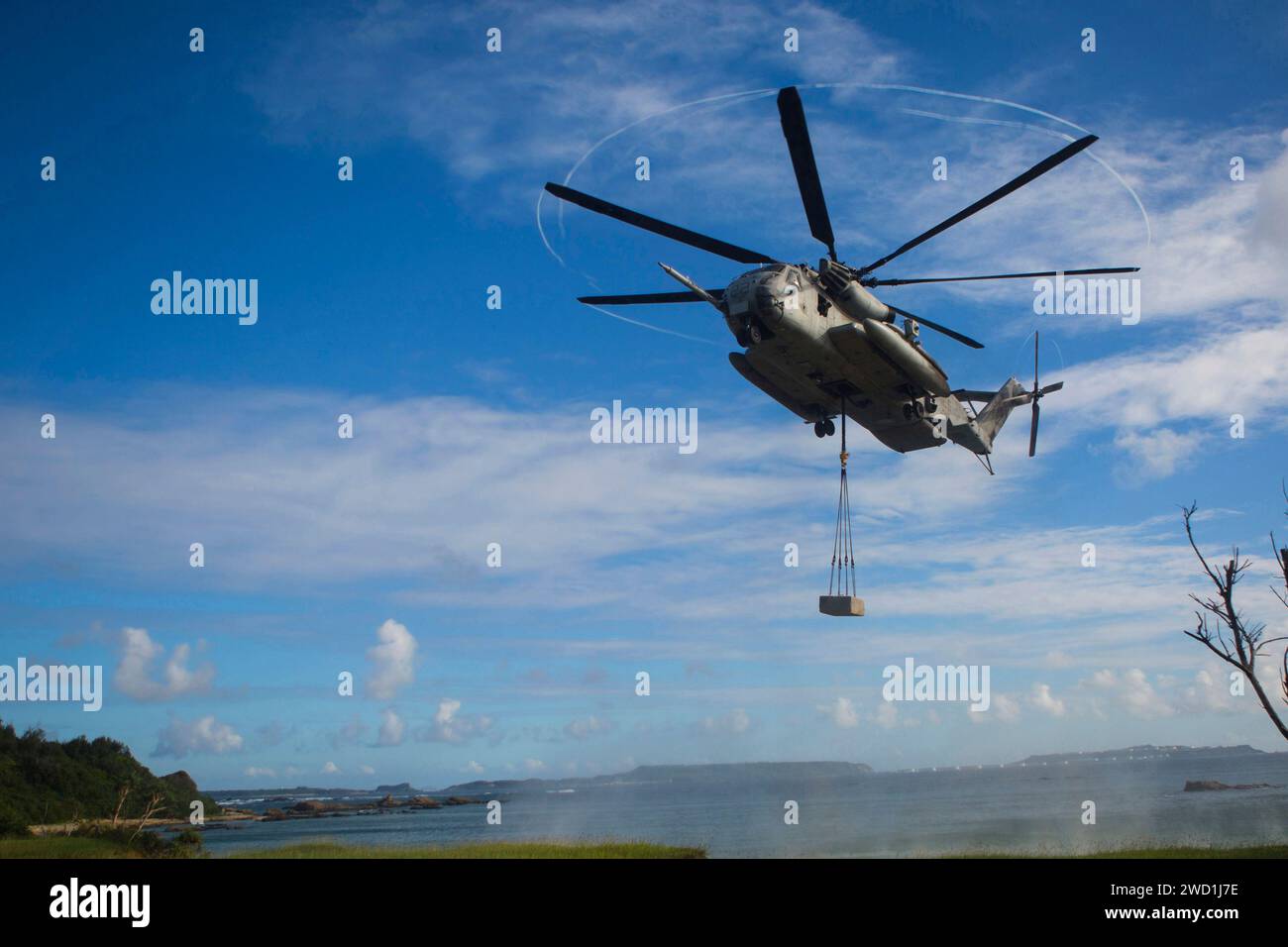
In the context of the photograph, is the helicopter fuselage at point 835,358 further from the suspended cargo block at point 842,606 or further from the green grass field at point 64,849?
the green grass field at point 64,849

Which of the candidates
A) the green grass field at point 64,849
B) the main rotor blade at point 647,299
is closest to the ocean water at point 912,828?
the green grass field at point 64,849

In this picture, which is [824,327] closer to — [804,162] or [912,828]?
[804,162]

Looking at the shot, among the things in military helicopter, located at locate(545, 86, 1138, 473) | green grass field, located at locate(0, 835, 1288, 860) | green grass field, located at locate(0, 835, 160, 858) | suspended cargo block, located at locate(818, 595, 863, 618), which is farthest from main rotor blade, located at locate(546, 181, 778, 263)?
green grass field, located at locate(0, 835, 160, 858)

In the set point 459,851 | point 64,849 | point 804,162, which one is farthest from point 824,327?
point 64,849

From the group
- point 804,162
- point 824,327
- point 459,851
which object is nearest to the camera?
point 804,162
